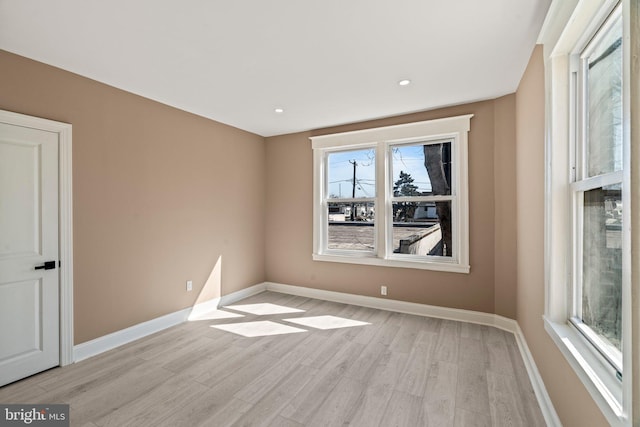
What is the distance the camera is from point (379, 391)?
2150mm

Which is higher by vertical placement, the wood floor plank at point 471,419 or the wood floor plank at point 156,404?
the wood floor plank at point 471,419

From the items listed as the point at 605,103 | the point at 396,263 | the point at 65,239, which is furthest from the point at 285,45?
the point at 396,263

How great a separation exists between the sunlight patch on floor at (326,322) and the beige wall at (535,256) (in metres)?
1.74

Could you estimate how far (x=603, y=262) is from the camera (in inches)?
53.8

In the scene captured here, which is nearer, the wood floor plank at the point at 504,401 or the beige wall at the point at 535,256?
the beige wall at the point at 535,256

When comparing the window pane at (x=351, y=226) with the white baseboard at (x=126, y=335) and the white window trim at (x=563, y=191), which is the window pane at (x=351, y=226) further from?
the white window trim at (x=563, y=191)

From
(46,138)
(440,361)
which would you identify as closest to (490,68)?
(440,361)

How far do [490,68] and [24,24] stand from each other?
11.8 feet

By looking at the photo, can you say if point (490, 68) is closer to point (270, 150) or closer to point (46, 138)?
point (270, 150)

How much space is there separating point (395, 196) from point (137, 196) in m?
3.19

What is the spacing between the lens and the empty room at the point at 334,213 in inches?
61.7

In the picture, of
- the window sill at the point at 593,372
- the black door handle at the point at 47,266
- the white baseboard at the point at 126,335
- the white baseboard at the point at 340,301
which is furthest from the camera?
the white baseboard at the point at 126,335

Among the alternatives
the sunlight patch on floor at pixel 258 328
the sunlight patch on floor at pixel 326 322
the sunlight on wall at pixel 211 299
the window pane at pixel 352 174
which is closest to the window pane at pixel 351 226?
the window pane at pixel 352 174

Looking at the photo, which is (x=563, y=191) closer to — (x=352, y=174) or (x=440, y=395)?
(x=440, y=395)
